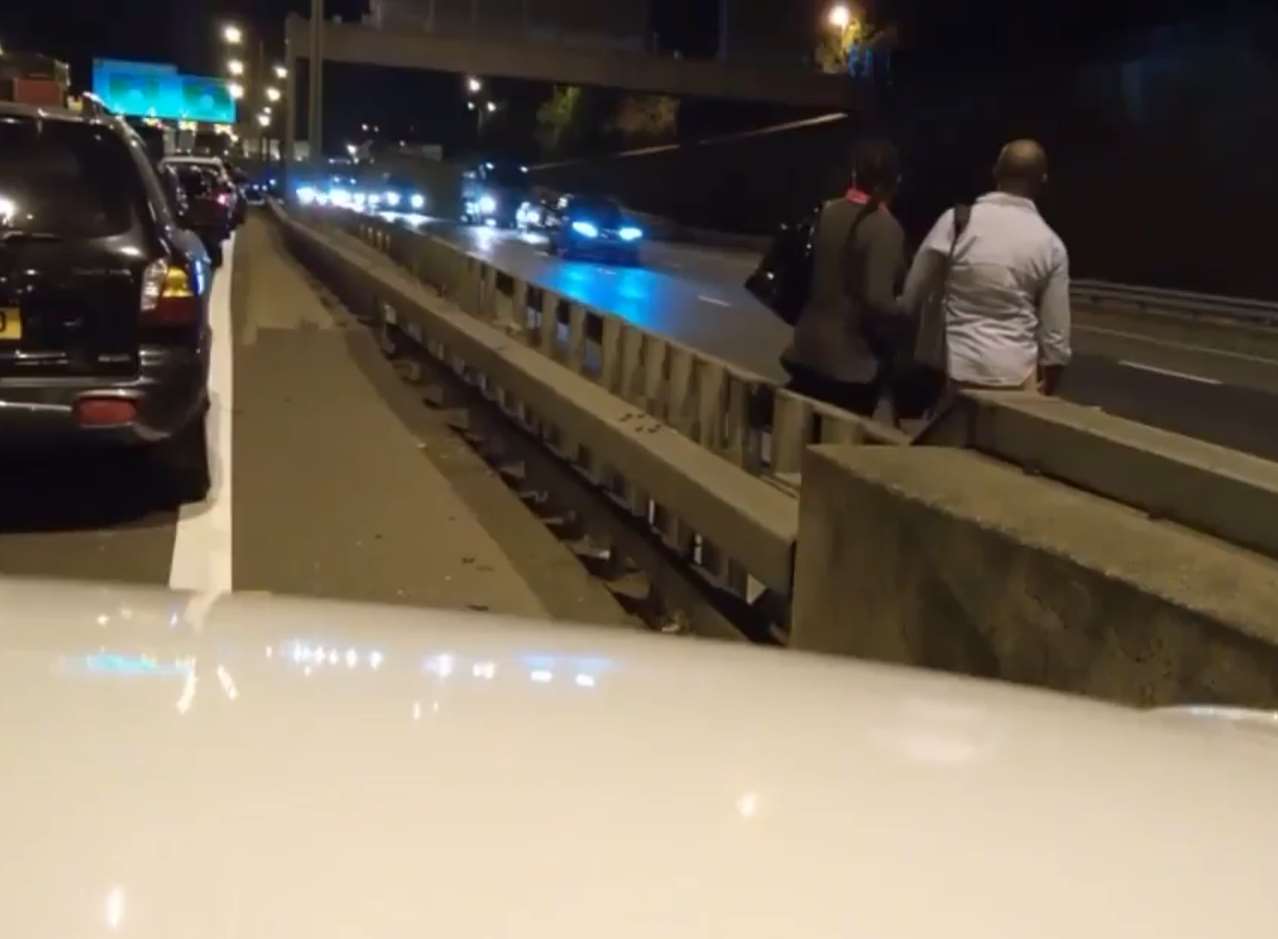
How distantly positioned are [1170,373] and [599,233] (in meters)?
21.8

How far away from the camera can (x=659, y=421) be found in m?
8.70

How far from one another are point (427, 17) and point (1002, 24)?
935 inches

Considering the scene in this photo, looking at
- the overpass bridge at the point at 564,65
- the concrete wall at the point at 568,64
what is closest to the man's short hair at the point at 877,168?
the overpass bridge at the point at 564,65

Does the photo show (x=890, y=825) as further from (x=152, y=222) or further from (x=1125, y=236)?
(x=1125, y=236)

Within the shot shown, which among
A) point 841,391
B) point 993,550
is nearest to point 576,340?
point 841,391

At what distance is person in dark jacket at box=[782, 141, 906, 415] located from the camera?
843cm

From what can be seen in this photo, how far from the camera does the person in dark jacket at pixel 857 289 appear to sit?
8430 mm

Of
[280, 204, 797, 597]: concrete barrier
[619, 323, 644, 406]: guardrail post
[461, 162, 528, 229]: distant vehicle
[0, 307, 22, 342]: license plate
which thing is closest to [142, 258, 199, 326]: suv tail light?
[0, 307, 22, 342]: license plate

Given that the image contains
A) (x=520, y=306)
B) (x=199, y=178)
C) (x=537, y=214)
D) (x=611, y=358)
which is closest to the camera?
(x=611, y=358)

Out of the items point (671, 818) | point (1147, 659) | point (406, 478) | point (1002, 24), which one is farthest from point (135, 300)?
point (1002, 24)

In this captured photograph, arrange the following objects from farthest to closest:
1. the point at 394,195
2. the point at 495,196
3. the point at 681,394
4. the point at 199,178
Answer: the point at 394,195 → the point at 495,196 → the point at 199,178 → the point at 681,394

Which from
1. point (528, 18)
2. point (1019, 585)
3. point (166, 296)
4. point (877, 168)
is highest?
point (528, 18)

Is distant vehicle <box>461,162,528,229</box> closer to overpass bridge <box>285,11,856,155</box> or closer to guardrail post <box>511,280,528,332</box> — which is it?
overpass bridge <box>285,11,856,155</box>

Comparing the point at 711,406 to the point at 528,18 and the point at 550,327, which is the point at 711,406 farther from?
the point at 528,18
